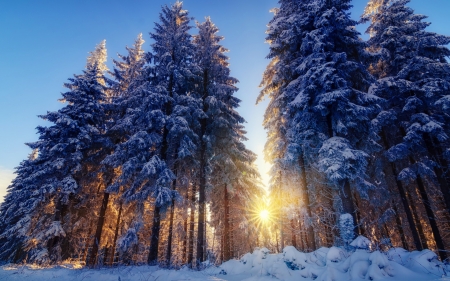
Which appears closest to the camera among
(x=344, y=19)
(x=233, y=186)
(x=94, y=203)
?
(x=344, y=19)

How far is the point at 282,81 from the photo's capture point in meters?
14.4

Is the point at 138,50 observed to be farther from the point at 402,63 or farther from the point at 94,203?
the point at 402,63

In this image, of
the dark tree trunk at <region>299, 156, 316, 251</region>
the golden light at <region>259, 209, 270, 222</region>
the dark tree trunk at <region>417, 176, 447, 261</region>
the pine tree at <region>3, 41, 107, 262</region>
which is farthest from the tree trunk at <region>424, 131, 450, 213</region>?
the pine tree at <region>3, 41, 107, 262</region>

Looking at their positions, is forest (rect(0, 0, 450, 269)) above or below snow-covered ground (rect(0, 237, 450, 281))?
above

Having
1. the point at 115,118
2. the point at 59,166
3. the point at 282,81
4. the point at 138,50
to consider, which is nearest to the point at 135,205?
the point at 59,166

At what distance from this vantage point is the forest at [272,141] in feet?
37.7

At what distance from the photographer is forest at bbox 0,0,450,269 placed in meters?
11.5

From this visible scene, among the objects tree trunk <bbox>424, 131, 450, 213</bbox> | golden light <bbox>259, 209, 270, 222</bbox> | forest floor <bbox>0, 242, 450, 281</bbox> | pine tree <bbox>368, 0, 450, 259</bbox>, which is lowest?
forest floor <bbox>0, 242, 450, 281</bbox>

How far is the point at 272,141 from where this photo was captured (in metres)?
15.0

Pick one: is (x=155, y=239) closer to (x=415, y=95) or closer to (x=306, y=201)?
(x=306, y=201)

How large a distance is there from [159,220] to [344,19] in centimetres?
1555

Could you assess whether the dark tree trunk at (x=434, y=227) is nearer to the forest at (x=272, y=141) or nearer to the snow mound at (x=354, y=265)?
the forest at (x=272, y=141)

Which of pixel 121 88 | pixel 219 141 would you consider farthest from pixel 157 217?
pixel 121 88

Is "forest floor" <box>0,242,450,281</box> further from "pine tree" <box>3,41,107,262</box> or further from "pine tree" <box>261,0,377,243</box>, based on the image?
"pine tree" <box>3,41,107,262</box>
